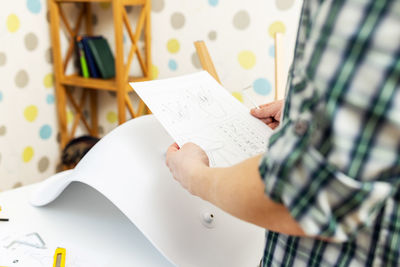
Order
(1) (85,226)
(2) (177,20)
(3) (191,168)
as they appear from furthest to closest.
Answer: (2) (177,20), (1) (85,226), (3) (191,168)

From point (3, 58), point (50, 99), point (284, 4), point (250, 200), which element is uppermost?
point (284, 4)

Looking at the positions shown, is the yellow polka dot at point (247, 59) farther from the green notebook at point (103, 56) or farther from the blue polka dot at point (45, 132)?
the blue polka dot at point (45, 132)

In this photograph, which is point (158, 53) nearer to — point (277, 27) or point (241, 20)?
point (241, 20)

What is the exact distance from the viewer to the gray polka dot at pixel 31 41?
1713 mm

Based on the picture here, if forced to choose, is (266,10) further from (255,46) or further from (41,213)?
(41,213)

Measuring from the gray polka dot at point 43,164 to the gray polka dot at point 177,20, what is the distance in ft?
3.21

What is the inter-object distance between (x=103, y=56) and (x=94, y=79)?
13 centimetres

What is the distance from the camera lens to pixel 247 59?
5.49 ft

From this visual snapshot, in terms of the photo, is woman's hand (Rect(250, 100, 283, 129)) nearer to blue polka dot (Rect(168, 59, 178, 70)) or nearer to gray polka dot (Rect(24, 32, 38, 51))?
blue polka dot (Rect(168, 59, 178, 70))

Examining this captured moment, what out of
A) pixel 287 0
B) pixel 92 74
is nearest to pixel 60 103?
pixel 92 74

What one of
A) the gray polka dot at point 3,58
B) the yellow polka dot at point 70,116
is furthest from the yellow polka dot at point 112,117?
the gray polka dot at point 3,58

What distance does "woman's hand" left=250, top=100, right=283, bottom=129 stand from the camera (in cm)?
71

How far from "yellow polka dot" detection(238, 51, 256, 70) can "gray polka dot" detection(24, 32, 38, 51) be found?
0.99m

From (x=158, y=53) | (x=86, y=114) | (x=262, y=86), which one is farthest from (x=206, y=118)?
(x=86, y=114)
